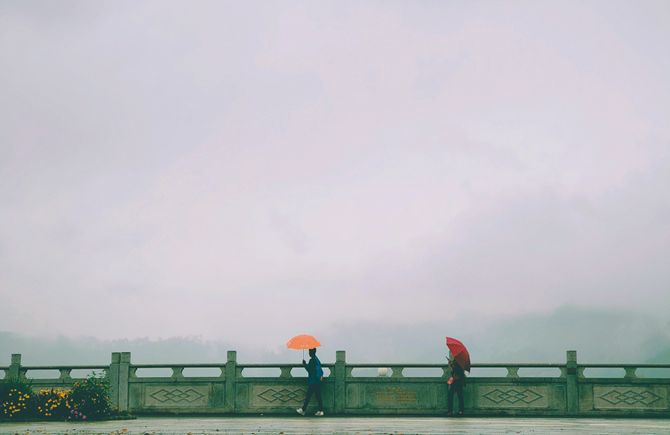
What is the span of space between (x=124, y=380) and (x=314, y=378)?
7213mm

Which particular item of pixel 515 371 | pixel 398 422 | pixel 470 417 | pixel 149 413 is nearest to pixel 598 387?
pixel 515 371

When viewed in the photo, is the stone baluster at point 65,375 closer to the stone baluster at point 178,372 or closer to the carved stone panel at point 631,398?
the stone baluster at point 178,372

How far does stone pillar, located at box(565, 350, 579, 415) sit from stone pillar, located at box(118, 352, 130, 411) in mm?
15614

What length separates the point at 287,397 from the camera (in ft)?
78.1

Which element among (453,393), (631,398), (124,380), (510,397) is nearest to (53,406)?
(124,380)

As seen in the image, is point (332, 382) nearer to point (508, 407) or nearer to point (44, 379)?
point (508, 407)

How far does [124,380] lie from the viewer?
81.1ft

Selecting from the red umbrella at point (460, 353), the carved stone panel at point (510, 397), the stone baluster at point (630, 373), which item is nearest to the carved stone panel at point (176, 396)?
the red umbrella at point (460, 353)

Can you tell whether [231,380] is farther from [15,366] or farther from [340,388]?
[15,366]

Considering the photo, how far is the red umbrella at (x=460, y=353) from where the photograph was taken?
2186 centimetres

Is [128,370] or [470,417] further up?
[128,370]

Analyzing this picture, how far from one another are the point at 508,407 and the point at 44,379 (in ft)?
55.7

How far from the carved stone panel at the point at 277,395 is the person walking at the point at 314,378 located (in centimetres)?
66

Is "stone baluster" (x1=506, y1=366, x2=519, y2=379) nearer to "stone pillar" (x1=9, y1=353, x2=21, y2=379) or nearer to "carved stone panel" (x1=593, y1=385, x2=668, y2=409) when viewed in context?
"carved stone panel" (x1=593, y1=385, x2=668, y2=409)
